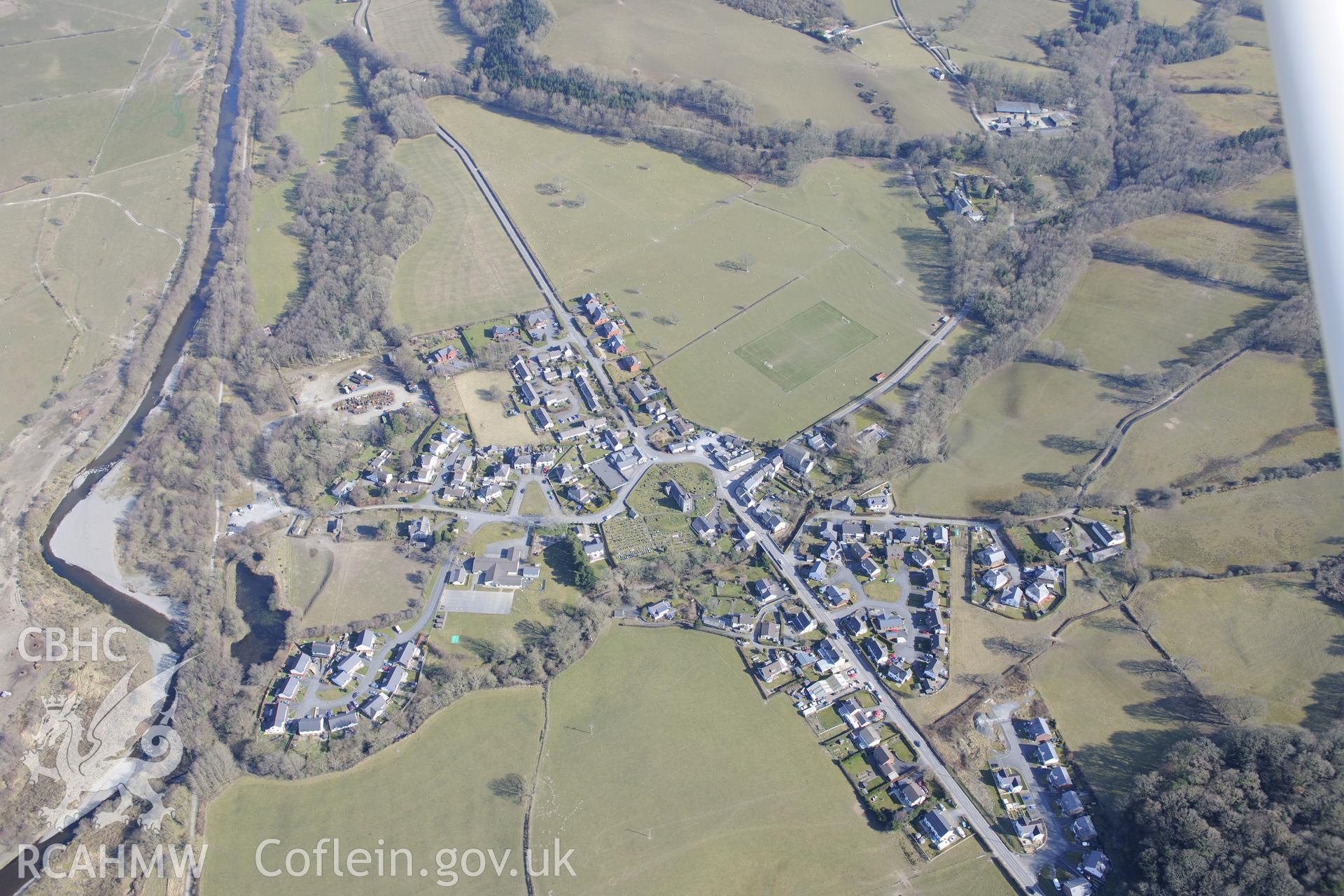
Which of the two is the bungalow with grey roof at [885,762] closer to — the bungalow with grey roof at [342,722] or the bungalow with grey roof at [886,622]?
the bungalow with grey roof at [886,622]

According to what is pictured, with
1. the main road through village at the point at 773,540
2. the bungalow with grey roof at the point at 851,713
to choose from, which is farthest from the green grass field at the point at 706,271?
the bungalow with grey roof at the point at 851,713

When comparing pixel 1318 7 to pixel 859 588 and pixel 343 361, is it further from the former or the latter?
pixel 343 361

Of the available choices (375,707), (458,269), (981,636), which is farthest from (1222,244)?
(375,707)

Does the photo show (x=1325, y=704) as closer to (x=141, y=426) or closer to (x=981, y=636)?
(x=981, y=636)

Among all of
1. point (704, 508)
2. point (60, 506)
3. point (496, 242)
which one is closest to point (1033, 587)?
point (704, 508)

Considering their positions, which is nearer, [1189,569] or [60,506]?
[1189,569]

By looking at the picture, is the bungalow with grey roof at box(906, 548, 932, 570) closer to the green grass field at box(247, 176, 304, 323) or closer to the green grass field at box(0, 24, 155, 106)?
the green grass field at box(247, 176, 304, 323)
